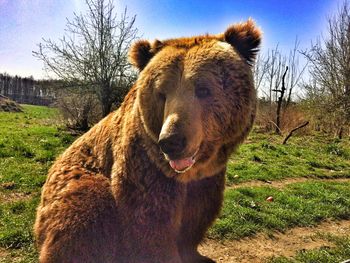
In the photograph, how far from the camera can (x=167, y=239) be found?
243cm

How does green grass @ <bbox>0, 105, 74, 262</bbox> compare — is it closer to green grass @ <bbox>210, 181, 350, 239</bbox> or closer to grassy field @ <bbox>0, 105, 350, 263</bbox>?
grassy field @ <bbox>0, 105, 350, 263</bbox>

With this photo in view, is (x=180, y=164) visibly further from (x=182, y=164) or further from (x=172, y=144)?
(x=172, y=144)

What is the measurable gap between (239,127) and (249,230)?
269 centimetres

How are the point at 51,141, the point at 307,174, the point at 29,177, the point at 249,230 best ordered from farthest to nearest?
the point at 51,141 < the point at 307,174 < the point at 29,177 < the point at 249,230

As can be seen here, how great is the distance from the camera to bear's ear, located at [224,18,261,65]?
2.68 m

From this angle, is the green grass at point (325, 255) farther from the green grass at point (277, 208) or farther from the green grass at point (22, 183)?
the green grass at point (22, 183)

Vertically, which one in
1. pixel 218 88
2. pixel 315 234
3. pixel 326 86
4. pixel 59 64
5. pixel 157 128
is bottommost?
pixel 315 234

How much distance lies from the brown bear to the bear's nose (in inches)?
3.1

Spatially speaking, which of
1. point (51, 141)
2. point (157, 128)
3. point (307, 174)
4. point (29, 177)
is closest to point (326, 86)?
point (307, 174)

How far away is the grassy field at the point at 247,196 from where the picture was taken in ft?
13.8

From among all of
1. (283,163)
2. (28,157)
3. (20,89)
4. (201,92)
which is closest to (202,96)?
(201,92)

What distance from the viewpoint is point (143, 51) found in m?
2.83

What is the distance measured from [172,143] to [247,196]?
452cm

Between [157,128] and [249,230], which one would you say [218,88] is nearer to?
[157,128]
